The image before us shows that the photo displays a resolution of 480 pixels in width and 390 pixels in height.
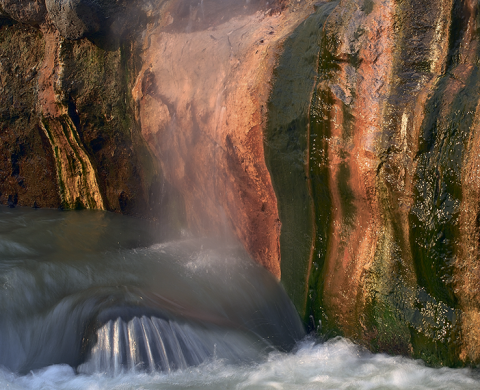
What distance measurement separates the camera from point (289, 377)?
2.62 m

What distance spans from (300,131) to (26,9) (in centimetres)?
343

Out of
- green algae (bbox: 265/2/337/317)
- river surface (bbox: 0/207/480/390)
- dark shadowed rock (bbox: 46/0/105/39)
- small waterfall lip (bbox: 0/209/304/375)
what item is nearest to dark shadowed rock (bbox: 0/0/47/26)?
dark shadowed rock (bbox: 46/0/105/39)

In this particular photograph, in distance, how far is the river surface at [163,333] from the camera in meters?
2.52

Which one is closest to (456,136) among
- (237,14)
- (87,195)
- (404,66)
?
(404,66)

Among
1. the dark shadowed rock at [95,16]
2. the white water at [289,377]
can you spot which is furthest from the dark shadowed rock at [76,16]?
the white water at [289,377]

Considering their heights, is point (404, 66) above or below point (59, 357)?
above

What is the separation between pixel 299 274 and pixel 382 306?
654mm

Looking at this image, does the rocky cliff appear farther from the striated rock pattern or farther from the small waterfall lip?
the small waterfall lip

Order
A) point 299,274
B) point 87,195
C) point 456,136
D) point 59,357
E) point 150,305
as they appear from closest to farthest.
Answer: point 456,136
point 59,357
point 150,305
point 299,274
point 87,195

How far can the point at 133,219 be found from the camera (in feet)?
15.9

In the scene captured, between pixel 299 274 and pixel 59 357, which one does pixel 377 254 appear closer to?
pixel 299 274

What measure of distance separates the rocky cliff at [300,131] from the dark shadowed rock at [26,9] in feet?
0.06

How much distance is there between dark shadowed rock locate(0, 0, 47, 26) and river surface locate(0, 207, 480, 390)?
8.12 ft

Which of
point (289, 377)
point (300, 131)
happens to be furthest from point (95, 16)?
point (289, 377)
